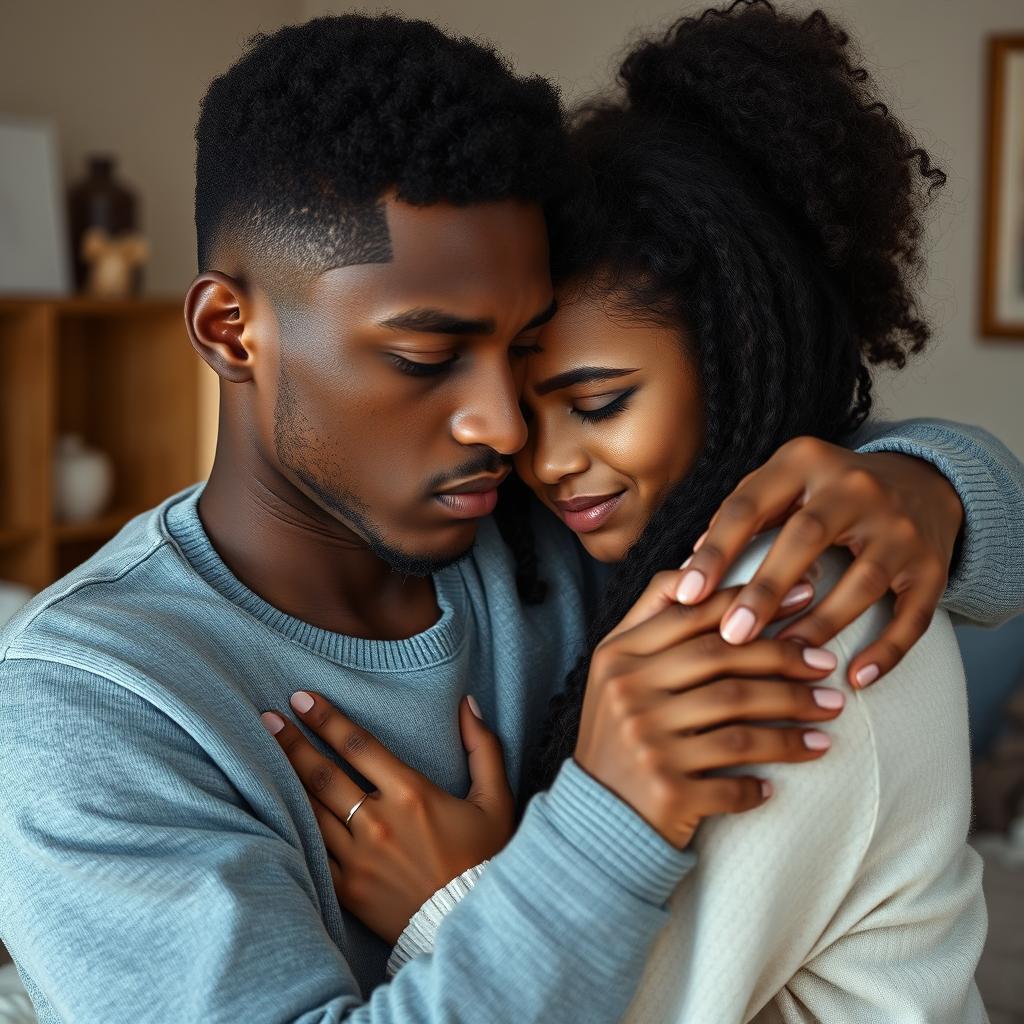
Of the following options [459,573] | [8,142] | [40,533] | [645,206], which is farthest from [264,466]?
[8,142]

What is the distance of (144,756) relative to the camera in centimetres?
90

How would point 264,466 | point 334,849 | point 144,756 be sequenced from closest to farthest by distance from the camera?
point 144,756, point 334,849, point 264,466

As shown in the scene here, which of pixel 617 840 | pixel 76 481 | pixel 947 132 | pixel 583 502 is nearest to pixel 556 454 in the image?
pixel 583 502

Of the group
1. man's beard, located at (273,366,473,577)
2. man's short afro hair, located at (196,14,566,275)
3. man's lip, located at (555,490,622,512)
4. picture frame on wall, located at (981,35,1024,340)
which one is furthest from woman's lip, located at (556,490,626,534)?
picture frame on wall, located at (981,35,1024,340)

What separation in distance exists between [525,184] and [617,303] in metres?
0.19

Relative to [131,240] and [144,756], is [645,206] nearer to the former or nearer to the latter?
[144,756]

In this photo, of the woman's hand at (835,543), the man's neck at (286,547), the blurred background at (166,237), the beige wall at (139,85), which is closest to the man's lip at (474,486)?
the man's neck at (286,547)

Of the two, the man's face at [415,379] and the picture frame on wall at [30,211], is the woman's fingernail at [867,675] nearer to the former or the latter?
the man's face at [415,379]

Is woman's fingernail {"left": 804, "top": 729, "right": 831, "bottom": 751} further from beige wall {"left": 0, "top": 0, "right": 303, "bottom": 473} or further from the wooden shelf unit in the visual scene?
beige wall {"left": 0, "top": 0, "right": 303, "bottom": 473}

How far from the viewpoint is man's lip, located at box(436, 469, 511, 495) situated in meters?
1.10

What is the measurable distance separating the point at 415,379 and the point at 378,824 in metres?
0.36

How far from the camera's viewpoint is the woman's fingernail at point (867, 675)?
2.91 ft

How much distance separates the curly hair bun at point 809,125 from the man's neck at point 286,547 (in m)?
0.53

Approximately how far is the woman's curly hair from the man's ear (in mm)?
301
